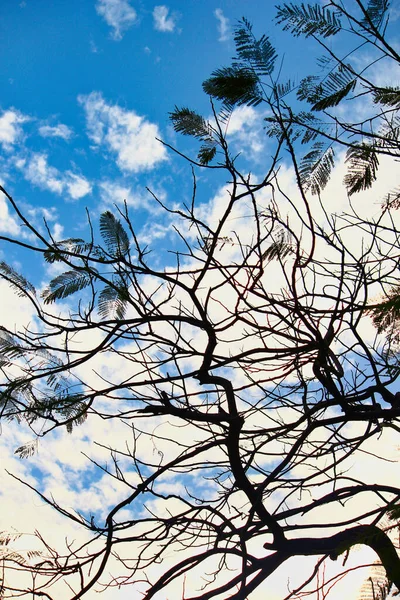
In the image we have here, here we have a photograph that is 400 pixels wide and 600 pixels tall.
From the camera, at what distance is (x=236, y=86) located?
184 cm

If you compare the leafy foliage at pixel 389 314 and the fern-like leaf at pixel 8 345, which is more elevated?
the fern-like leaf at pixel 8 345

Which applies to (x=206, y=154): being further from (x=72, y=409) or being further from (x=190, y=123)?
(x=72, y=409)

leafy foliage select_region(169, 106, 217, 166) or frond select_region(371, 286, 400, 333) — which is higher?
leafy foliage select_region(169, 106, 217, 166)

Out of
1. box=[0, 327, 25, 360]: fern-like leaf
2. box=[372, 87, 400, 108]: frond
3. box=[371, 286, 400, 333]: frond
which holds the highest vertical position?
box=[372, 87, 400, 108]: frond

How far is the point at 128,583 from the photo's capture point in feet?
7.20

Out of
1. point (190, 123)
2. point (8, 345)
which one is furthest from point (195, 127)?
point (8, 345)

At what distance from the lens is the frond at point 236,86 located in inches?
72.3

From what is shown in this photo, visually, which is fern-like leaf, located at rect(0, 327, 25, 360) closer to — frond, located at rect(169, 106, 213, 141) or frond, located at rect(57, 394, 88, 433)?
frond, located at rect(57, 394, 88, 433)

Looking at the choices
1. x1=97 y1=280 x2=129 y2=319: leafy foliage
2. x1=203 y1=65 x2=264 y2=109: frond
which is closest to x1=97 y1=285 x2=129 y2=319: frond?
x1=97 y1=280 x2=129 y2=319: leafy foliage

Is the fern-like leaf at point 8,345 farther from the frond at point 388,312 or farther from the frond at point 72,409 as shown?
the frond at point 388,312

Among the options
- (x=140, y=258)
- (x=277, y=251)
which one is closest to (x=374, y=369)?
(x=277, y=251)

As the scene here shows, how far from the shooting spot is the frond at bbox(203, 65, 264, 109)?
1837 millimetres

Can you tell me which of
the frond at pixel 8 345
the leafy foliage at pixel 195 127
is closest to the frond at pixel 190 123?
the leafy foliage at pixel 195 127

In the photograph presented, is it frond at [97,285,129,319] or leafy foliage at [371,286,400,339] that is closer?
leafy foliage at [371,286,400,339]
